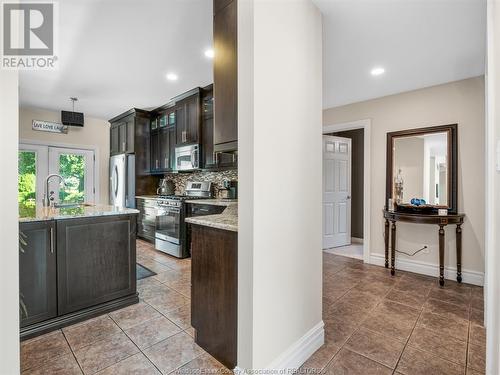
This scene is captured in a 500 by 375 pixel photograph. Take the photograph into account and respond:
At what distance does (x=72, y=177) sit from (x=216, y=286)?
17.3ft

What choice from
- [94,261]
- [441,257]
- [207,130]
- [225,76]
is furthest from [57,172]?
[441,257]

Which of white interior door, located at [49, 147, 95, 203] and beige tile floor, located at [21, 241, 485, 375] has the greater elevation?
white interior door, located at [49, 147, 95, 203]

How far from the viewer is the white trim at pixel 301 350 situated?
5.11 feet

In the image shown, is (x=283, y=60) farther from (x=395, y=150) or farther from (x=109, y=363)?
(x=395, y=150)

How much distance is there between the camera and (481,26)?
2.14 metres

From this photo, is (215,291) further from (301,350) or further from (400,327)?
(400,327)

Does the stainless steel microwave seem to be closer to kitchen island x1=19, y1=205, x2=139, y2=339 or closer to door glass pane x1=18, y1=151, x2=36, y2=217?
kitchen island x1=19, y1=205, x2=139, y2=339

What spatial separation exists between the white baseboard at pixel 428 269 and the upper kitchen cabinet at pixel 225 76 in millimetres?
3206

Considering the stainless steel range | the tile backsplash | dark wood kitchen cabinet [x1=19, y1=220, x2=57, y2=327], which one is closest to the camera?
dark wood kitchen cabinet [x1=19, y1=220, x2=57, y2=327]

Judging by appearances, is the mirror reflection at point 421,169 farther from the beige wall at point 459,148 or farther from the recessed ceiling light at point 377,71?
the recessed ceiling light at point 377,71

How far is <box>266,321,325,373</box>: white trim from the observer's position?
156 cm

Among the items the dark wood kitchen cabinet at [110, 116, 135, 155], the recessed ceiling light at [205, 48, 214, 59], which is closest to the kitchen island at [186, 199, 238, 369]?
the recessed ceiling light at [205, 48, 214, 59]

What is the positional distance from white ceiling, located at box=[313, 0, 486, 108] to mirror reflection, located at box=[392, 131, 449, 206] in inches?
27.6

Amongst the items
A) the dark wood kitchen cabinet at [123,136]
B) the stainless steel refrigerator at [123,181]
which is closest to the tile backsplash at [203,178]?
the stainless steel refrigerator at [123,181]
